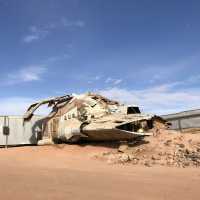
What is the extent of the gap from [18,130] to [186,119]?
13399mm

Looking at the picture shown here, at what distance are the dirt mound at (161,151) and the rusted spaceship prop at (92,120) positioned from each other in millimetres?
686

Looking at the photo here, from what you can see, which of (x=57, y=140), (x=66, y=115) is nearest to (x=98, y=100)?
(x=66, y=115)

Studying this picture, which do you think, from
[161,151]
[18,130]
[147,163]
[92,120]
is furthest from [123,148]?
[18,130]

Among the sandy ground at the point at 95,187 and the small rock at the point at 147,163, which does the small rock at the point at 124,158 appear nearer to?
the small rock at the point at 147,163

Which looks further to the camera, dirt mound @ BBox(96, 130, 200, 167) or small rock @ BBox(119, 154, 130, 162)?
small rock @ BBox(119, 154, 130, 162)

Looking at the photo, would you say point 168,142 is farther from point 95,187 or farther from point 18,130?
point 18,130

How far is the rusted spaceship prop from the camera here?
63.3 ft

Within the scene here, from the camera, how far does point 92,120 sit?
20.8m

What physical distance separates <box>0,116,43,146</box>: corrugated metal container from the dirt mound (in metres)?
11.0

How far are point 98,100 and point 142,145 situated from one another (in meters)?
5.78

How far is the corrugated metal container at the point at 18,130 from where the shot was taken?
2690 centimetres


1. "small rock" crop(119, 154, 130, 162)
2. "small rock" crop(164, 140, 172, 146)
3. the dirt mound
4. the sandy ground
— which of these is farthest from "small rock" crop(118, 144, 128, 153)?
the sandy ground

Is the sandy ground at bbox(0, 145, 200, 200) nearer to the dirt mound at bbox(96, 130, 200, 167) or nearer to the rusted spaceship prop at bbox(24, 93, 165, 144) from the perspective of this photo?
the dirt mound at bbox(96, 130, 200, 167)

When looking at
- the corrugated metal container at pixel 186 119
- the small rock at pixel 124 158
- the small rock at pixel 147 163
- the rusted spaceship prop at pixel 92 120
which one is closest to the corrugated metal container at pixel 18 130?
the rusted spaceship prop at pixel 92 120
